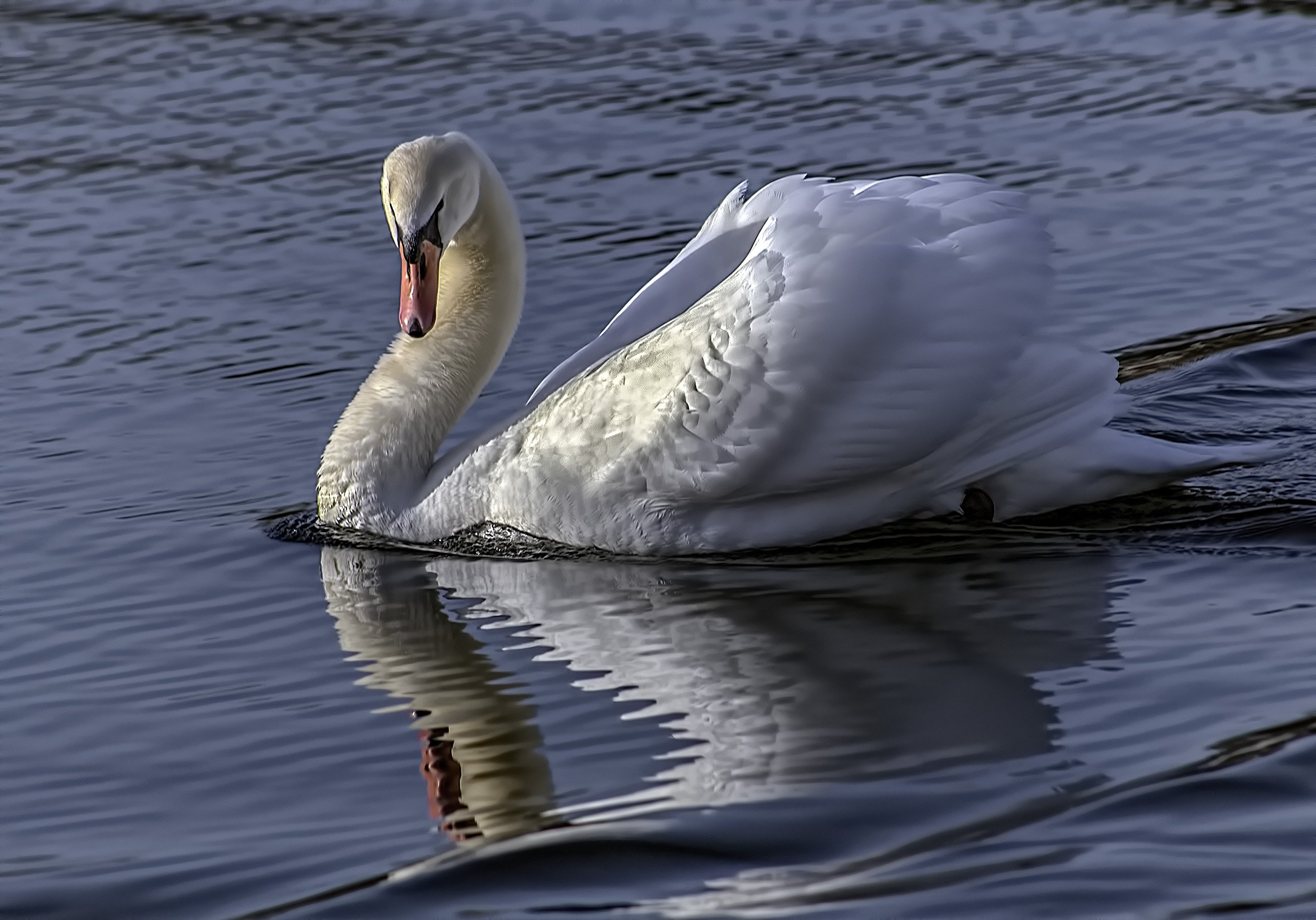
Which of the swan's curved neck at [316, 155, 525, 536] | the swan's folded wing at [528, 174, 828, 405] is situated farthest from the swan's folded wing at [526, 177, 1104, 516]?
the swan's curved neck at [316, 155, 525, 536]

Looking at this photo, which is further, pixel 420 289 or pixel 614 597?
pixel 420 289

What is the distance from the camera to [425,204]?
7.56 metres

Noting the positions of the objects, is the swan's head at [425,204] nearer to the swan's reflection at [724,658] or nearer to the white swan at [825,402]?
the white swan at [825,402]

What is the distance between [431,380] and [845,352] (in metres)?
1.84

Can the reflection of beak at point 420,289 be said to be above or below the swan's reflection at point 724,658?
above

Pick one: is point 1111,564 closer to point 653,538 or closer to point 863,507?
point 863,507

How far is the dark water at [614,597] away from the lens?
4766mm

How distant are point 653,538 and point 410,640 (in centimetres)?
93

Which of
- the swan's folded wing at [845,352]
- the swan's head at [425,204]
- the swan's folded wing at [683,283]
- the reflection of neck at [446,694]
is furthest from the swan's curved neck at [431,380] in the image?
the swan's folded wing at [845,352]

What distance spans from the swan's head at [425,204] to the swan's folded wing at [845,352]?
1043 millimetres

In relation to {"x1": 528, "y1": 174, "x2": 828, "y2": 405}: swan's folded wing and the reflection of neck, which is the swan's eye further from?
the reflection of neck

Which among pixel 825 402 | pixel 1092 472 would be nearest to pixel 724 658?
pixel 825 402

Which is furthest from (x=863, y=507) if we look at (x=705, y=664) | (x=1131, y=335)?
(x=1131, y=335)

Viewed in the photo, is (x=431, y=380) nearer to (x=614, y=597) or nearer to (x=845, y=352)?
(x=614, y=597)
